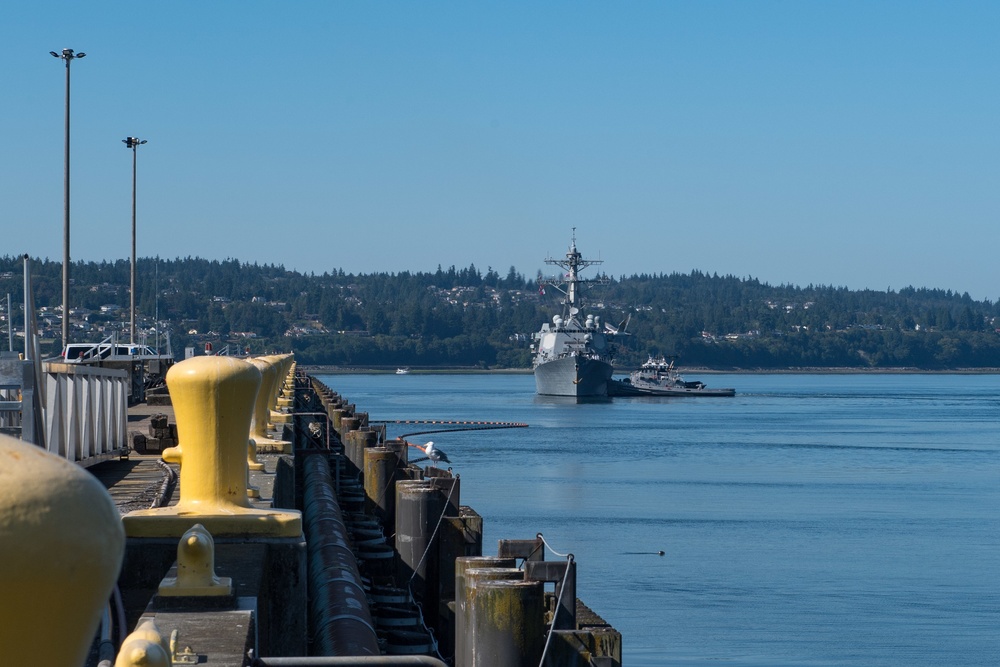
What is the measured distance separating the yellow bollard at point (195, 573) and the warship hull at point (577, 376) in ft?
408

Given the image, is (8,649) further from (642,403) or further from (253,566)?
(642,403)

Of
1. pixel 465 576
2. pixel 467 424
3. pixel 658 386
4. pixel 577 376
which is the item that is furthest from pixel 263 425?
pixel 658 386

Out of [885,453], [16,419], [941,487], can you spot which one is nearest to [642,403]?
[885,453]

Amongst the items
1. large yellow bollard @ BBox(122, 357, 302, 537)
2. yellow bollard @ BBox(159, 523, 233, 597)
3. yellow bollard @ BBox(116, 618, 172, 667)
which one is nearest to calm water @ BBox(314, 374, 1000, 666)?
large yellow bollard @ BBox(122, 357, 302, 537)

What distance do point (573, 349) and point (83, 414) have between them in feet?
400

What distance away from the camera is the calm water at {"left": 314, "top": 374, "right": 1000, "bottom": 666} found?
77.9 feet

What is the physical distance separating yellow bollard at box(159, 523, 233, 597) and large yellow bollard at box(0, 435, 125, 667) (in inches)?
99.2

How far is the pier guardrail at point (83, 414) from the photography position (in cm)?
1150

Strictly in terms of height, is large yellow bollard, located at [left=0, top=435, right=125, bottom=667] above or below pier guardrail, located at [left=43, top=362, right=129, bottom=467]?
above

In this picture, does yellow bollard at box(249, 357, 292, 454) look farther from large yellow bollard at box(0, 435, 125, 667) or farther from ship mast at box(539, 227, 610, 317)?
ship mast at box(539, 227, 610, 317)

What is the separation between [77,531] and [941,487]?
51662 mm

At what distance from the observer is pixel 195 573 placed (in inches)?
171

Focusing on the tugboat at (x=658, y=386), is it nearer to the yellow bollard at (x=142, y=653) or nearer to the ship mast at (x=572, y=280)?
the ship mast at (x=572, y=280)

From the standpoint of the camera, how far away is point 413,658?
319cm
